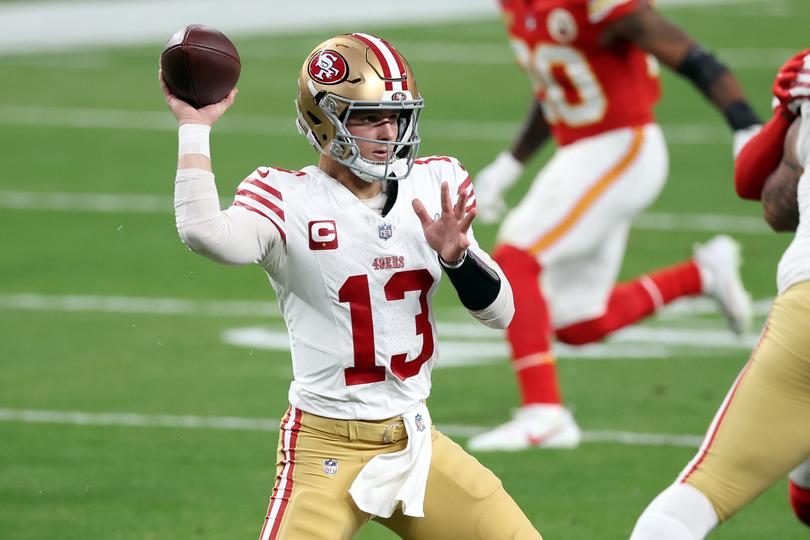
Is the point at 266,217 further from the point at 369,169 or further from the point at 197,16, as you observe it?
the point at 197,16

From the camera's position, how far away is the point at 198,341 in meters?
8.43

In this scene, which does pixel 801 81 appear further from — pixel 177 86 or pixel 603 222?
pixel 603 222

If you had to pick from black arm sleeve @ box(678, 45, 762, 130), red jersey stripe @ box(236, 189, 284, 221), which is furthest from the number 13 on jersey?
black arm sleeve @ box(678, 45, 762, 130)

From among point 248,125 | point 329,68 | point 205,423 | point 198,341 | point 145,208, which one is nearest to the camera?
point 329,68

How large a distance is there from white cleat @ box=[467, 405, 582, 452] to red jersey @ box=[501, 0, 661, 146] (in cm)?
120

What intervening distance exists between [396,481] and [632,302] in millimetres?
3372

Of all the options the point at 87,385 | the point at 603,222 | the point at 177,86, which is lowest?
the point at 87,385

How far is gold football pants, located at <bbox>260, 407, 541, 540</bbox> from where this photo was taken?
13.7 feet

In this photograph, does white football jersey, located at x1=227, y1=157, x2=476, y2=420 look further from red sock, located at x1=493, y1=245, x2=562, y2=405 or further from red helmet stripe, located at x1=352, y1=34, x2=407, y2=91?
red sock, located at x1=493, y1=245, x2=562, y2=405

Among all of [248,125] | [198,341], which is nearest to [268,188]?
[198,341]

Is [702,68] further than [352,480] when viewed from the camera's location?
Yes

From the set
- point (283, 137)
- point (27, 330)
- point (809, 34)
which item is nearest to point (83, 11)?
point (283, 137)

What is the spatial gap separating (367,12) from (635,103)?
38.8 feet

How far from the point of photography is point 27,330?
8.55 m
